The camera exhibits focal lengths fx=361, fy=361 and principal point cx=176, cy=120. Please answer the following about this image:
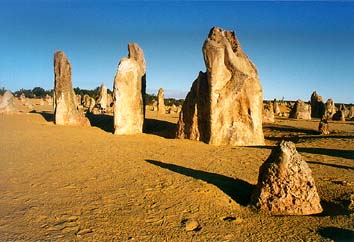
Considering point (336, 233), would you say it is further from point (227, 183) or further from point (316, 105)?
point (316, 105)

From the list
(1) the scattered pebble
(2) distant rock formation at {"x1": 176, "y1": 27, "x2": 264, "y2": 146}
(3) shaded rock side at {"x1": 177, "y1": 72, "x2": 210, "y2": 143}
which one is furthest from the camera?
(3) shaded rock side at {"x1": 177, "y1": 72, "x2": 210, "y2": 143}

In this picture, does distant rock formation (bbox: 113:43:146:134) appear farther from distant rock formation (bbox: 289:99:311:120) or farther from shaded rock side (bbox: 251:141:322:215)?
distant rock formation (bbox: 289:99:311:120)

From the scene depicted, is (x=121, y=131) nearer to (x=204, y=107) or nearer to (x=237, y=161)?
(x=204, y=107)

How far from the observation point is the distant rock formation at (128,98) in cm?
1536

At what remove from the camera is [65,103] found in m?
18.1

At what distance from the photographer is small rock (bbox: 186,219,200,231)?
4662 millimetres

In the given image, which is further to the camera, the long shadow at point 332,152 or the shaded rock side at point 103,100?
the shaded rock side at point 103,100

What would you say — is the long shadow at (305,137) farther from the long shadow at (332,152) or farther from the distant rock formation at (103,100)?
the distant rock formation at (103,100)

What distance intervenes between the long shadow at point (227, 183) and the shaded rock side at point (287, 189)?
0.40m

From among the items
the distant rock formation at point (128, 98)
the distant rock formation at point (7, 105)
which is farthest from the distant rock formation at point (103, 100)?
the distant rock formation at point (128, 98)

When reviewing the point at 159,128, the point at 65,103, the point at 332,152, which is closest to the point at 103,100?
the point at 65,103

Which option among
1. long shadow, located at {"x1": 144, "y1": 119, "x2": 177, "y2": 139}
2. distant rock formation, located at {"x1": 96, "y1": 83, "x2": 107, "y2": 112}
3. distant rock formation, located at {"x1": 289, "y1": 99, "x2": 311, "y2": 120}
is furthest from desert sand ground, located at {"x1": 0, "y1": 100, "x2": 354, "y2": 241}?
distant rock formation, located at {"x1": 96, "y1": 83, "x2": 107, "y2": 112}

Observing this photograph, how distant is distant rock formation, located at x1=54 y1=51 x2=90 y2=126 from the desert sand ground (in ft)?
22.8

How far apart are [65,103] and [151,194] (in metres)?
13.3
